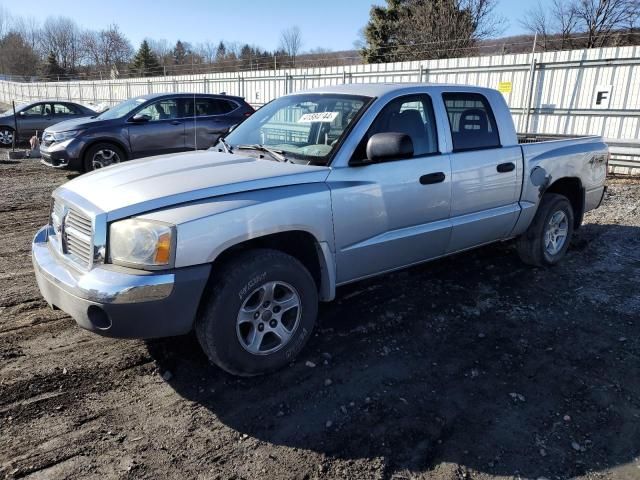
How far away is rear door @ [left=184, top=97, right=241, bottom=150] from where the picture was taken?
10570mm

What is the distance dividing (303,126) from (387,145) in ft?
2.70

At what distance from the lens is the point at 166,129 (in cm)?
1030

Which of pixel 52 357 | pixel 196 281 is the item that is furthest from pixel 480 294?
pixel 52 357

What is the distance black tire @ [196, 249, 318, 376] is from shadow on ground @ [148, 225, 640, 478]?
159 millimetres

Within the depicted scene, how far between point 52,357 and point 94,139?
7.28 m

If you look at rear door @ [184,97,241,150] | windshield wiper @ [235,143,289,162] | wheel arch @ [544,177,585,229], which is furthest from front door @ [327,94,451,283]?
rear door @ [184,97,241,150]

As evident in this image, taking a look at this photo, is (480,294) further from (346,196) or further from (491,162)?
(346,196)

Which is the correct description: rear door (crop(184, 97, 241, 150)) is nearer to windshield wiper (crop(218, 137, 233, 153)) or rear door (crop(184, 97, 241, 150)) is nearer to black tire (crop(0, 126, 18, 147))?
windshield wiper (crop(218, 137, 233, 153))

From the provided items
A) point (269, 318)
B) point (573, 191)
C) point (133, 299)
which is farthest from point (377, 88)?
point (573, 191)

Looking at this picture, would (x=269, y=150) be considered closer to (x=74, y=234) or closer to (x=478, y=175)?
(x=74, y=234)

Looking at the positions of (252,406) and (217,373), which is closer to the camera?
(252,406)

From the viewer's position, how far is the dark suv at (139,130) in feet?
31.8

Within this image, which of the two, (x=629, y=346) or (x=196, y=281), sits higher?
(x=196, y=281)

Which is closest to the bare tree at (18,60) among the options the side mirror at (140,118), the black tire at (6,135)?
the black tire at (6,135)
